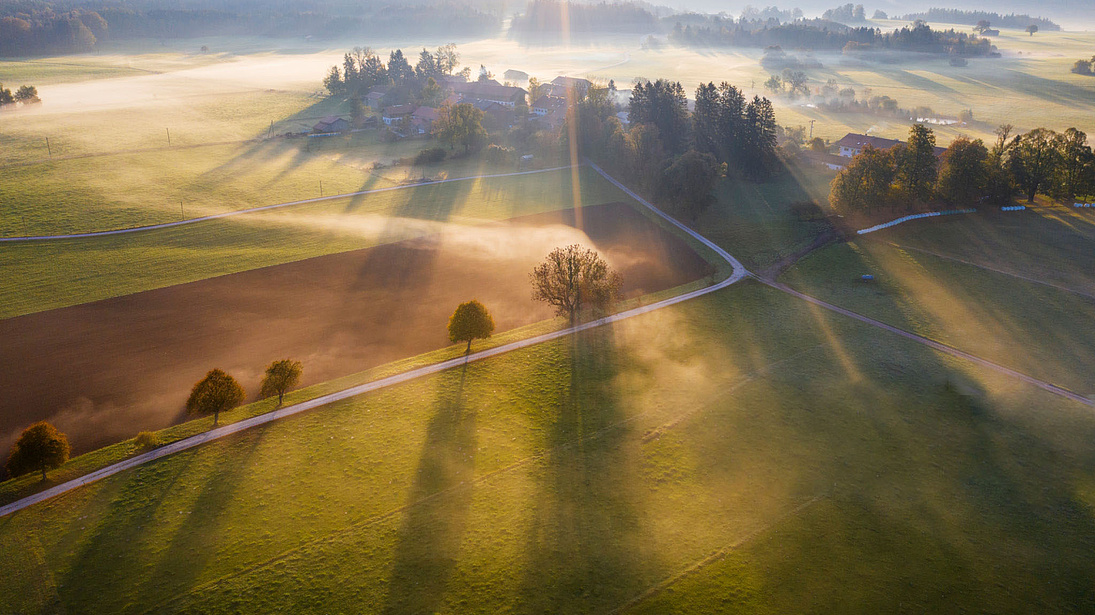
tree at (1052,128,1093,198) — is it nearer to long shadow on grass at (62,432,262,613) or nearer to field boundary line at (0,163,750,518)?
field boundary line at (0,163,750,518)

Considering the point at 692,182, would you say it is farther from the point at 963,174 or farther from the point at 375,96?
the point at 375,96

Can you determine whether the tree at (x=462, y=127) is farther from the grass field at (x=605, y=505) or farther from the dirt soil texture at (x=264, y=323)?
the grass field at (x=605, y=505)

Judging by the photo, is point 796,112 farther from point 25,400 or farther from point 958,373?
point 25,400

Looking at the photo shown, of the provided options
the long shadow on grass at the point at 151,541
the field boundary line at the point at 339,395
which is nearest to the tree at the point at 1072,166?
the field boundary line at the point at 339,395

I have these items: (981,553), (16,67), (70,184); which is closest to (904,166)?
(981,553)

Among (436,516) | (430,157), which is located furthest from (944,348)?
(430,157)
